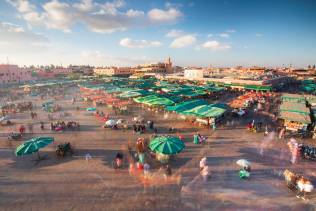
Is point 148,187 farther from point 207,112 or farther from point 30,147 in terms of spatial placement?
point 207,112

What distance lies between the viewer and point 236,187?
994 centimetres

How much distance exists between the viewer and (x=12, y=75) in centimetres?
7544

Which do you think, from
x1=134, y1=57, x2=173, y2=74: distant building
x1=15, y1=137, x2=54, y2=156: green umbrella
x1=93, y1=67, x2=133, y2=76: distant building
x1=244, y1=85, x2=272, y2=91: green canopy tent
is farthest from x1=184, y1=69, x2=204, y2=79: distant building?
x1=15, y1=137, x2=54, y2=156: green umbrella

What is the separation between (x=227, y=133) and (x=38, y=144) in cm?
1514

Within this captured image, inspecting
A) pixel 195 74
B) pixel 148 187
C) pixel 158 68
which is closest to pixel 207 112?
pixel 148 187

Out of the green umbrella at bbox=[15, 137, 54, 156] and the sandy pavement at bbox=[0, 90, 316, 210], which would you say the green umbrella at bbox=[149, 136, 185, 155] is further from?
the green umbrella at bbox=[15, 137, 54, 156]

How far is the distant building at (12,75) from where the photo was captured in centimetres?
7162

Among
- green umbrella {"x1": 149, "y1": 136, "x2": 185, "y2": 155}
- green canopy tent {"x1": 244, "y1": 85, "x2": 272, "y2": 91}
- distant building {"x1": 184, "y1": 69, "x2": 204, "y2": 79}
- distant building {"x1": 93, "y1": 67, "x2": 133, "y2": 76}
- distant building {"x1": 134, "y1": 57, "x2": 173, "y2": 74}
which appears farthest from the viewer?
distant building {"x1": 93, "y1": 67, "x2": 133, "y2": 76}

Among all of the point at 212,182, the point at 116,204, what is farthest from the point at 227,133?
the point at 116,204

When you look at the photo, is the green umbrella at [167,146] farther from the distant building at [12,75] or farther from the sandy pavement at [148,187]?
the distant building at [12,75]

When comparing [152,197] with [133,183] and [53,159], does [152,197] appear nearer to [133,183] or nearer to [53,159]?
[133,183]

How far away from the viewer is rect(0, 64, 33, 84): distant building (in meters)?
71.6

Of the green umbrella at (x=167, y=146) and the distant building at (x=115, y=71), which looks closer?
the green umbrella at (x=167, y=146)


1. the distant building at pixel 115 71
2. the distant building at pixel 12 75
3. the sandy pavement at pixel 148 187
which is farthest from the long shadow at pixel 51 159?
the distant building at pixel 115 71
